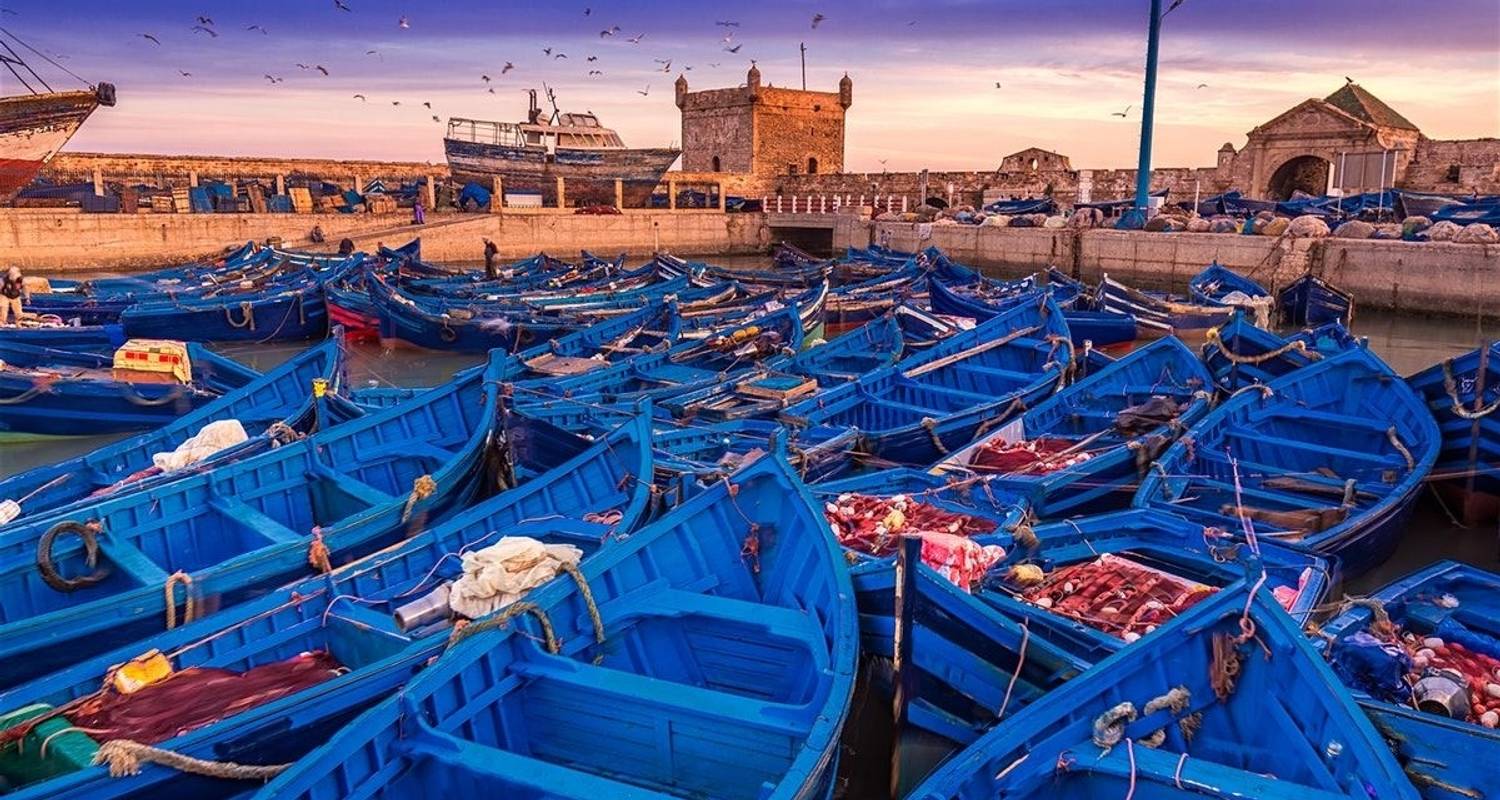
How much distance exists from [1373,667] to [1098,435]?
4660 millimetres

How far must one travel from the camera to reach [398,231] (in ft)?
118

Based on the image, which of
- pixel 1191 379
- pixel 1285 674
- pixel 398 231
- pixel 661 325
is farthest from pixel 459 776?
pixel 398 231

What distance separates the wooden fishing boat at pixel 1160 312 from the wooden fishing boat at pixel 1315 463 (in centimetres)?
765

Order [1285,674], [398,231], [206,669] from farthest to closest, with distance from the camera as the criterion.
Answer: [398,231] → [206,669] → [1285,674]

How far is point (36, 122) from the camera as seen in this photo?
2867 cm

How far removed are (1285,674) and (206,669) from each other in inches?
204

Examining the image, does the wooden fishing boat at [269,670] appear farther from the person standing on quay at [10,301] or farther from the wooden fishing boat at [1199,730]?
the person standing on quay at [10,301]

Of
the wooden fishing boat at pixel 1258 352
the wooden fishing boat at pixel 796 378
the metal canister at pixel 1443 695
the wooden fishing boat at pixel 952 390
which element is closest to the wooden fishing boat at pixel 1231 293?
the wooden fishing boat at pixel 1258 352

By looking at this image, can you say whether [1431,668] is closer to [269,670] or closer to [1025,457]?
[1025,457]

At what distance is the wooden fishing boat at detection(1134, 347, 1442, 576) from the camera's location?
25.9 feet

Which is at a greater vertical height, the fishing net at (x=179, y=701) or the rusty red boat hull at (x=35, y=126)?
the rusty red boat hull at (x=35, y=126)

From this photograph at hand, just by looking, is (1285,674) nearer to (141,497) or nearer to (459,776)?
(459,776)

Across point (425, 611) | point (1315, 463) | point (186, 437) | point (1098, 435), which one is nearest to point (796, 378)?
point (1098, 435)

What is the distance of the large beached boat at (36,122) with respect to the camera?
91.9ft
